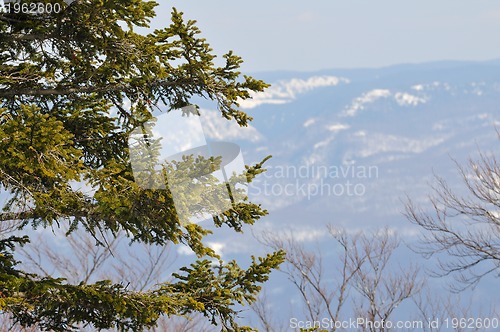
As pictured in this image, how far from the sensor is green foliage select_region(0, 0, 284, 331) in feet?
22.4

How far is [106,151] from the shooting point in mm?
8008

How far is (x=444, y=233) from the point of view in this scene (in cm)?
1714

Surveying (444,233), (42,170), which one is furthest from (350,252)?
(42,170)

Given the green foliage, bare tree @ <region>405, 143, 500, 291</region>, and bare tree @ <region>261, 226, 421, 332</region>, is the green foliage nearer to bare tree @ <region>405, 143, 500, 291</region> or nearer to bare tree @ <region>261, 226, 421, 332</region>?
bare tree @ <region>405, 143, 500, 291</region>

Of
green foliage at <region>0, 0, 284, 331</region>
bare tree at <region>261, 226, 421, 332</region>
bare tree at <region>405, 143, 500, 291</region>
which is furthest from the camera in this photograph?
bare tree at <region>261, 226, 421, 332</region>

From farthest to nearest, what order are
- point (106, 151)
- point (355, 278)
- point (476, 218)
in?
1. point (355, 278)
2. point (476, 218)
3. point (106, 151)

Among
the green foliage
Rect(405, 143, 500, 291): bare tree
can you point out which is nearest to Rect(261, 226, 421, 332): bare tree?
Rect(405, 143, 500, 291): bare tree

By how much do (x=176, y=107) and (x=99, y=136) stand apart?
0.97m

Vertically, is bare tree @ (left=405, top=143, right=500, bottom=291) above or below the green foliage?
above

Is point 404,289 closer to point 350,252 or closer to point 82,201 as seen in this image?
point 350,252

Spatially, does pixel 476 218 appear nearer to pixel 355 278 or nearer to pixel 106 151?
pixel 355 278

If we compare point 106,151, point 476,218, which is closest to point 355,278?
point 476,218

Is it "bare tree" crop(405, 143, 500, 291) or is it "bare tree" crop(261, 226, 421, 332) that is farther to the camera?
"bare tree" crop(261, 226, 421, 332)

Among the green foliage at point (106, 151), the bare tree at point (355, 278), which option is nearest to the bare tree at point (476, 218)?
the bare tree at point (355, 278)
